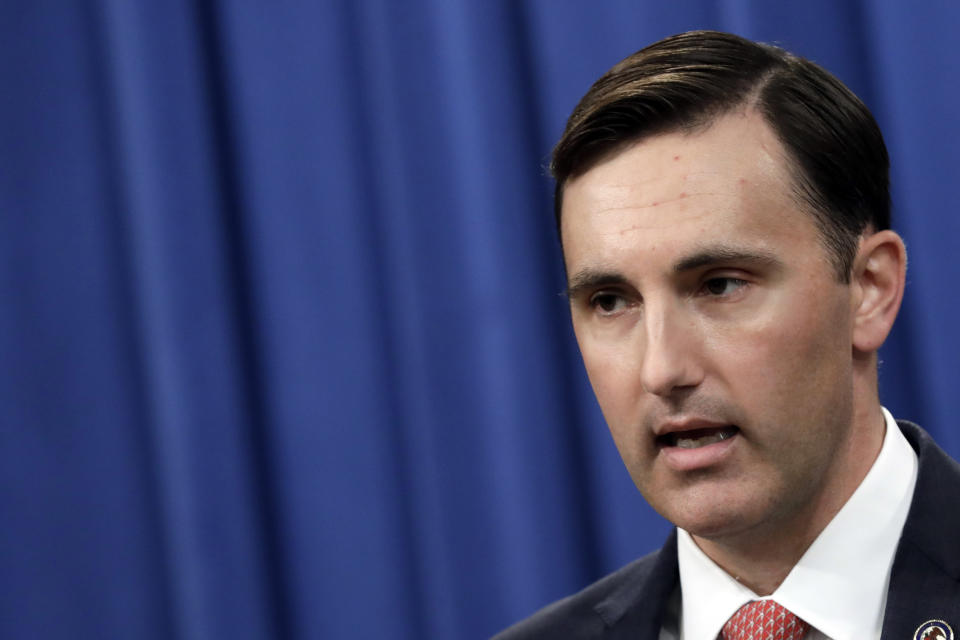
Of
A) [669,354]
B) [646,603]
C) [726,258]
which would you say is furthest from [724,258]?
[646,603]

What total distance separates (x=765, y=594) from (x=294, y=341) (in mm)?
1134

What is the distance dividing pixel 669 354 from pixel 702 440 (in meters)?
0.11

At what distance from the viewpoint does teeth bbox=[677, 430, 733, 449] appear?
1297 mm

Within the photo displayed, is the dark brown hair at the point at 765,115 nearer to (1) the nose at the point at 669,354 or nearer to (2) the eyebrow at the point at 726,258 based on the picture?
(2) the eyebrow at the point at 726,258

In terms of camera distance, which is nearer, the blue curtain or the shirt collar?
the shirt collar

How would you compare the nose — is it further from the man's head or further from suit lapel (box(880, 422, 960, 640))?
suit lapel (box(880, 422, 960, 640))

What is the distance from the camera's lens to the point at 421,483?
222cm

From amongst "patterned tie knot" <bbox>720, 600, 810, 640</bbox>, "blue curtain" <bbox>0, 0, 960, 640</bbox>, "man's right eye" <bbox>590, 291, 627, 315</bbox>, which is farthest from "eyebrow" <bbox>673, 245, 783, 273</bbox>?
"blue curtain" <bbox>0, 0, 960, 640</bbox>

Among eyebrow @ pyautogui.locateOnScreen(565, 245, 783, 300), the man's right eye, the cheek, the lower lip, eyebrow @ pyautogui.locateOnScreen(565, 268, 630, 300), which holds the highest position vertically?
eyebrow @ pyautogui.locateOnScreen(565, 245, 783, 300)

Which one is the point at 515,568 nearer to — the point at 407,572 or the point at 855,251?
the point at 407,572

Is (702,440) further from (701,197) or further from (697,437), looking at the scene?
(701,197)

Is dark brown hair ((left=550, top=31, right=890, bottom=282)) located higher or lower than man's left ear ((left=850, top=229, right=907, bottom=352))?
higher

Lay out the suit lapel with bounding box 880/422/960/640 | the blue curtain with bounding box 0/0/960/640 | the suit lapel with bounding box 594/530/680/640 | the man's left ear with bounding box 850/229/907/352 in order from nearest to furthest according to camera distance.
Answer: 1. the suit lapel with bounding box 880/422/960/640
2. the man's left ear with bounding box 850/229/907/352
3. the suit lapel with bounding box 594/530/680/640
4. the blue curtain with bounding box 0/0/960/640

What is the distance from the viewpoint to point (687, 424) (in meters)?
1.28
